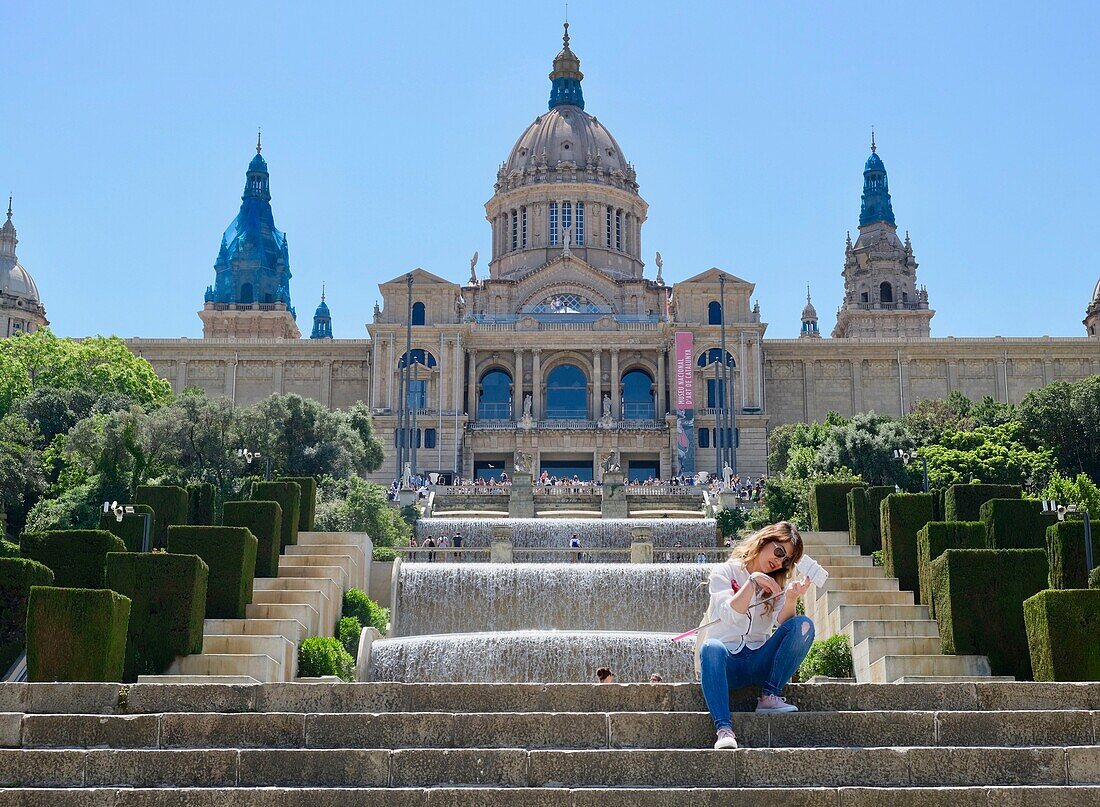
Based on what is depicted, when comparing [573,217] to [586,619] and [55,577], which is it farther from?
[55,577]

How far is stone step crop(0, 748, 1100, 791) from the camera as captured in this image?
35.7 ft

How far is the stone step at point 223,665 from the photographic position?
74.2 feet

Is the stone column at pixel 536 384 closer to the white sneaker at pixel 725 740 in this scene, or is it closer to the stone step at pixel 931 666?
the stone step at pixel 931 666

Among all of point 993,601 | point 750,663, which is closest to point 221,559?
point 993,601

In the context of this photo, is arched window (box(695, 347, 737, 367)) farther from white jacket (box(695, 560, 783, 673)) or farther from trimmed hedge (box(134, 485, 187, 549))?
white jacket (box(695, 560, 783, 673))

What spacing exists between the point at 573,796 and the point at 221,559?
53.1 feet

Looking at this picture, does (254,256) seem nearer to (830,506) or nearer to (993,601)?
(830,506)

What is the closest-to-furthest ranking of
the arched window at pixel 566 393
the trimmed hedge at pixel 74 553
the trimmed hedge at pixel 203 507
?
the trimmed hedge at pixel 74 553
the trimmed hedge at pixel 203 507
the arched window at pixel 566 393

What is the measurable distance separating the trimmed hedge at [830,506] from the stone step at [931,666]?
10.1m

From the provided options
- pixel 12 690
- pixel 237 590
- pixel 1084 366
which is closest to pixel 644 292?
pixel 1084 366

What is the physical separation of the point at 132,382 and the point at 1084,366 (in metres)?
50.5

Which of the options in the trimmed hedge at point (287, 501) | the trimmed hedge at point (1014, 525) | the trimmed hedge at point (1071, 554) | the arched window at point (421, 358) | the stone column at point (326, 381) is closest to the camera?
the trimmed hedge at point (1071, 554)

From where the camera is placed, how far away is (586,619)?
1270 inches

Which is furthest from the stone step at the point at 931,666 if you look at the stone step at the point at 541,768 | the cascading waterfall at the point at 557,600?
the stone step at the point at 541,768
